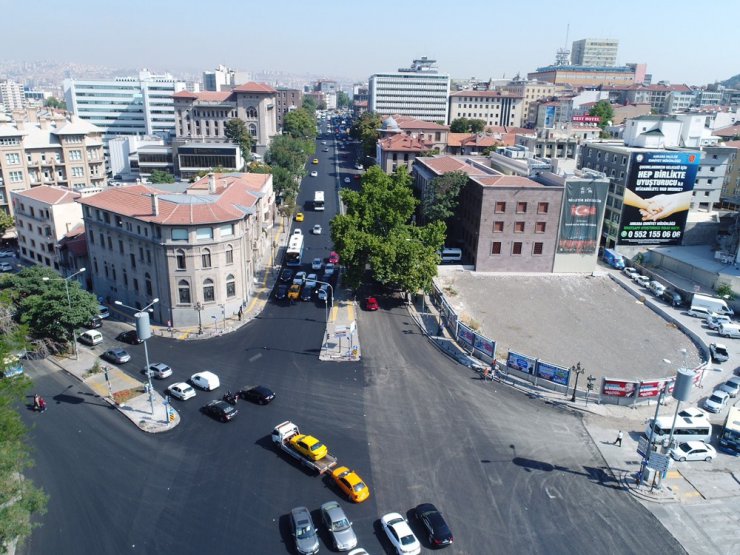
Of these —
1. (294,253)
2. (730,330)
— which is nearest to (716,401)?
(730,330)

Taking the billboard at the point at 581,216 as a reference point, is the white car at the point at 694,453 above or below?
below

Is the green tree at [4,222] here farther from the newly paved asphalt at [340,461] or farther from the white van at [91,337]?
the newly paved asphalt at [340,461]

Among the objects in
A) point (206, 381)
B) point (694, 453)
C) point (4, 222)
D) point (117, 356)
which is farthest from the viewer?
point (4, 222)

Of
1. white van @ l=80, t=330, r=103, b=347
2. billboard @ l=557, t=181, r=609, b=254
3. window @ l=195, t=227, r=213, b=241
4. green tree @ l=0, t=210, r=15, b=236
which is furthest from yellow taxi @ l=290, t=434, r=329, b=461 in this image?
green tree @ l=0, t=210, r=15, b=236

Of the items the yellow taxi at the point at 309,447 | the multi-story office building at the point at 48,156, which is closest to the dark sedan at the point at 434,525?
the yellow taxi at the point at 309,447

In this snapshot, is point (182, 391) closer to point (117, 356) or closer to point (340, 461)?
point (117, 356)

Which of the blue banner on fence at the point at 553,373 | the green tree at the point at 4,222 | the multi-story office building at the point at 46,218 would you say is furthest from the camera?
the green tree at the point at 4,222
